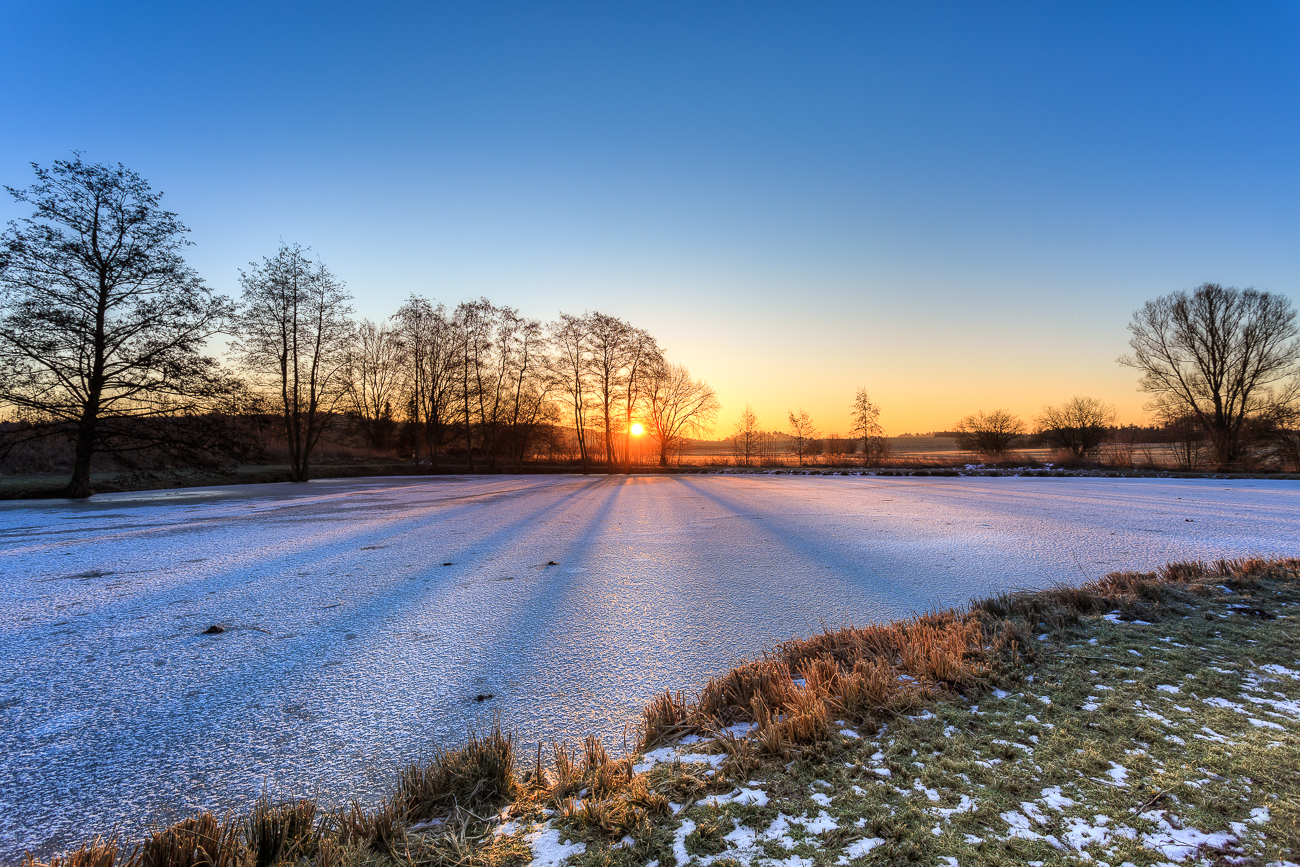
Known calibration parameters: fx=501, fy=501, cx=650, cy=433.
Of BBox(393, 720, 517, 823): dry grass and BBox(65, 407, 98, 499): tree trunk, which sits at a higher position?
BBox(65, 407, 98, 499): tree trunk

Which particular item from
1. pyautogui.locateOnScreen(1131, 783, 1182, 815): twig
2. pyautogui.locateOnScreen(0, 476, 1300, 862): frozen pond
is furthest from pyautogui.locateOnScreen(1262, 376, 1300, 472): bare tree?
pyautogui.locateOnScreen(1131, 783, 1182, 815): twig

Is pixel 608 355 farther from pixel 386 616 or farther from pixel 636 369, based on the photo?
pixel 386 616

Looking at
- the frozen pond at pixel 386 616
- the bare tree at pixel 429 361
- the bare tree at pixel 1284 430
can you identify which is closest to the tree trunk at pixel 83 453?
the frozen pond at pixel 386 616

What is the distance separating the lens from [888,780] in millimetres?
1956

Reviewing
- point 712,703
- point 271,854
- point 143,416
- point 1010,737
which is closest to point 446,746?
point 271,854

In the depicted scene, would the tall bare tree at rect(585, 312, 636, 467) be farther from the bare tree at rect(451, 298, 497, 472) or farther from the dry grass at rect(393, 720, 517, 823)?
the dry grass at rect(393, 720, 517, 823)

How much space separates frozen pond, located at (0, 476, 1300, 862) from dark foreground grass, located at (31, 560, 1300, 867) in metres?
A: 0.48

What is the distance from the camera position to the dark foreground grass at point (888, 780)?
1.59 metres

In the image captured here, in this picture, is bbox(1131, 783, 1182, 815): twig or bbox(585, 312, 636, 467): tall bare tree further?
bbox(585, 312, 636, 467): tall bare tree

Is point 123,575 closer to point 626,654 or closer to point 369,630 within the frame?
point 369,630

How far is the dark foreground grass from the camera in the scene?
1.59 m

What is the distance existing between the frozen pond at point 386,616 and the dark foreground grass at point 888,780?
18.9 inches

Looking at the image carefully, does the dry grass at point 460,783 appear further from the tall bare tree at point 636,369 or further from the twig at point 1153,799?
the tall bare tree at point 636,369

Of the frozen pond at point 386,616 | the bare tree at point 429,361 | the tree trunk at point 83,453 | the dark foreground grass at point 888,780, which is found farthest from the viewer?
the bare tree at point 429,361
